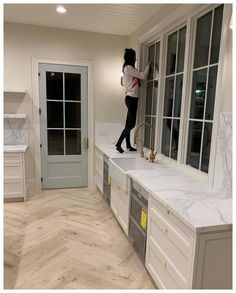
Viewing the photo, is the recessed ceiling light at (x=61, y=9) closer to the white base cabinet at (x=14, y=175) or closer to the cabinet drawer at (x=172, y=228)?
the white base cabinet at (x=14, y=175)

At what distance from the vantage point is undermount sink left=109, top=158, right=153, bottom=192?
100 inches

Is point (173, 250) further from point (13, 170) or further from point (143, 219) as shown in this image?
point (13, 170)

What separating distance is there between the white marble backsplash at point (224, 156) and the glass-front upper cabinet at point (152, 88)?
52.9 inches

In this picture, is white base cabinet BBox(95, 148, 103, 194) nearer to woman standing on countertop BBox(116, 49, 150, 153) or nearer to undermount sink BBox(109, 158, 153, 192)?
woman standing on countertop BBox(116, 49, 150, 153)

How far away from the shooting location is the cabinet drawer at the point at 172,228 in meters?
1.45

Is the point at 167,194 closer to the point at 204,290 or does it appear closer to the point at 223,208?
the point at 223,208

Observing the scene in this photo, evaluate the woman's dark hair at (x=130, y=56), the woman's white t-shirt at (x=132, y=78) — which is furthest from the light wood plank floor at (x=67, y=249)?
the woman's dark hair at (x=130, y=56)

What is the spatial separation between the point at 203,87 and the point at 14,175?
2.98m

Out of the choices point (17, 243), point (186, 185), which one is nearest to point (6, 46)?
point (17, 243)

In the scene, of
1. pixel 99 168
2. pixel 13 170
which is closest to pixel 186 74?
pixel 99 168

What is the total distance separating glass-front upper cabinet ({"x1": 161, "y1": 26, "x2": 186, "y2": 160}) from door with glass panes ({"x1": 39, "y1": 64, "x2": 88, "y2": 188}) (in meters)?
1.65

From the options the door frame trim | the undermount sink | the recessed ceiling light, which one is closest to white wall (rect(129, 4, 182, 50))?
the door frame trim

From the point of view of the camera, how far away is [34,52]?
3859mm

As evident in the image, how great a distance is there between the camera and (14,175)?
3.63 metres
